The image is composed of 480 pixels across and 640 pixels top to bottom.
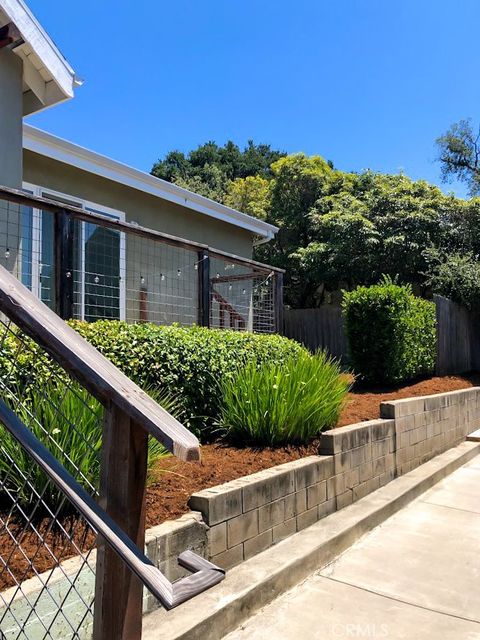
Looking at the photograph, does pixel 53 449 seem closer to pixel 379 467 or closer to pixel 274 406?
pixel 274 406

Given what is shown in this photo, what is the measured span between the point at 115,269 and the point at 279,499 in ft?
20.0

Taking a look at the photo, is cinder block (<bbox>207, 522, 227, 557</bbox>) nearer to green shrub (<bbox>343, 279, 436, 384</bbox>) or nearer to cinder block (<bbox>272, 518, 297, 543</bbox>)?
cinder block (<bbox>272, 518, 297, 543</bbox>)

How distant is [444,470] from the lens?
6301mm

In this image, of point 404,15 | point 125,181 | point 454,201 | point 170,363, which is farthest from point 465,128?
point 170,363

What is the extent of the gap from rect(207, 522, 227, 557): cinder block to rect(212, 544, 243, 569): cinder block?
0.03 m

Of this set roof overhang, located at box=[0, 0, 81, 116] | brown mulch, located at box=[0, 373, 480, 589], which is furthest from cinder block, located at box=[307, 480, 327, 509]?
roof overhang, located at box=[0, 0, 81, 116]

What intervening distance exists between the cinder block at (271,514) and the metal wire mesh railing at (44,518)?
4.09ft

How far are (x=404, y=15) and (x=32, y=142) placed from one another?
305 inches

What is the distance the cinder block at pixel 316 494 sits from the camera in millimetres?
4133

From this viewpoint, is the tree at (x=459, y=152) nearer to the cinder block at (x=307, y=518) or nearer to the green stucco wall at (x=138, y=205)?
the green stucco wall at (x=138, y=205)

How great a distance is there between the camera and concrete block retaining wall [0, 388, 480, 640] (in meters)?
2.65

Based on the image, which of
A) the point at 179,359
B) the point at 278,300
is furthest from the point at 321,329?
the point at 179,359

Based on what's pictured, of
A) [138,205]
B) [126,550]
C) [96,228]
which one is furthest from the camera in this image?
[138,205]

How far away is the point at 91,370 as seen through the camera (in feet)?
4.95
